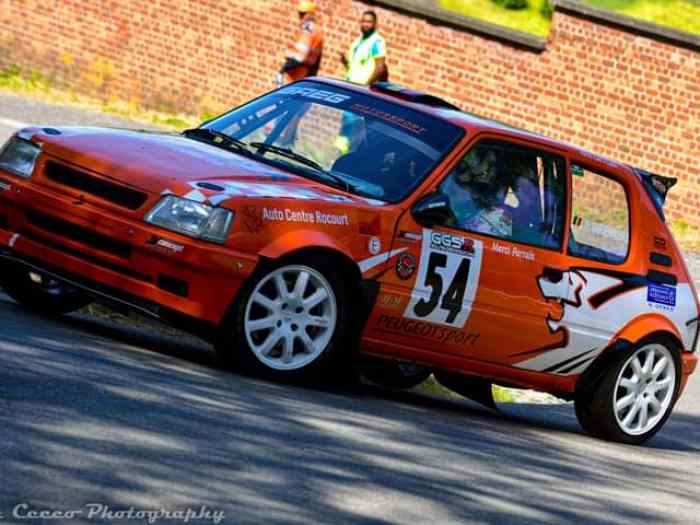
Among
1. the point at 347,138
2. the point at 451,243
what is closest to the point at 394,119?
the point at 347,138

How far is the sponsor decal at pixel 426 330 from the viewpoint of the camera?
371 inches

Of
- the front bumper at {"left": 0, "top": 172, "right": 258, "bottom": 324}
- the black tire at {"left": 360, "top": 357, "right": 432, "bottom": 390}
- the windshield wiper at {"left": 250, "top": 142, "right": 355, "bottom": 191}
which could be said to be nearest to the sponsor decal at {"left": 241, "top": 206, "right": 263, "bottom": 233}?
the front bumper at {"left": 0, "top": 172, "right": 258, "bottom": 324}

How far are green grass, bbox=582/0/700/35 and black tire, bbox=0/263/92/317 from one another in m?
26.6

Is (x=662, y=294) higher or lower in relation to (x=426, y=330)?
higher

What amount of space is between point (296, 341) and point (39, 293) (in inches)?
75.6

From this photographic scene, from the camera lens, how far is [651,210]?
11.0 meters

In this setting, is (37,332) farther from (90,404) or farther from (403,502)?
(403,502)

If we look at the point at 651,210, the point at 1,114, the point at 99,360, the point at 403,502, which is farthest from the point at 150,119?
the point at 403,502

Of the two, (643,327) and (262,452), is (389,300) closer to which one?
(643,327)

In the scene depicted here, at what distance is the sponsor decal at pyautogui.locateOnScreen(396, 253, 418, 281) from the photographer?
9.38 metres

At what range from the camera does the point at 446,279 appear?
31.4ft

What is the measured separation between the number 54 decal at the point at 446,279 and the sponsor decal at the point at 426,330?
0.04 m

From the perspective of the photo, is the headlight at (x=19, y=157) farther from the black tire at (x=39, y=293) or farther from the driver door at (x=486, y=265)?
the driver door at (x=486, y=265)

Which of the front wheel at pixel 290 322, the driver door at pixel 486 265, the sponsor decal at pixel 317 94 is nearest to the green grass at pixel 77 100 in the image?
the sponsor decal at pixel 317 94
